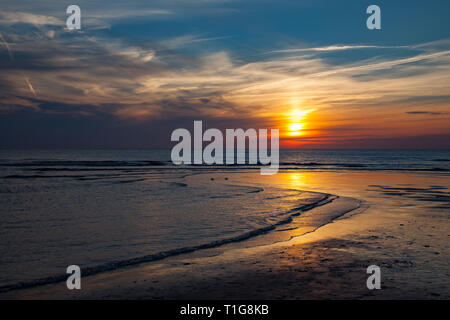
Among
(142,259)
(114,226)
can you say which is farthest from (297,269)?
(114,226)

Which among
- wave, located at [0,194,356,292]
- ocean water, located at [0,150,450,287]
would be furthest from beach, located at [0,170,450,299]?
ocean water, located at [0,150,450,287]

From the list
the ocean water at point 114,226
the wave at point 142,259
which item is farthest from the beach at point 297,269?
→ the ocean water at point 114,226

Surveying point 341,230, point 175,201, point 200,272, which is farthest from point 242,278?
point 175,201

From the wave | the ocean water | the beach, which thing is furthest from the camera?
the ocean water

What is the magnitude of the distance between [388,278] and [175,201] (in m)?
13.3

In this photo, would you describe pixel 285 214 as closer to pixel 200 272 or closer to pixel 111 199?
pixel 200 272

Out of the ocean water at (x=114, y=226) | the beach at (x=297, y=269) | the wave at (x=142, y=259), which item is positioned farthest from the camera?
the ocean water at (x=114, y=226)

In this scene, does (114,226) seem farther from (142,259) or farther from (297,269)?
(297,269)

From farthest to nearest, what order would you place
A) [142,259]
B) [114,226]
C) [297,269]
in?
[114,226]
[142,259]
[297,269]

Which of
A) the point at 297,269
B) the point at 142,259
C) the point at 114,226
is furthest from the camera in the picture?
the point at 114,226

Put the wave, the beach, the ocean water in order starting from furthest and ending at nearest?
1. the ocean water
2. the wave
3. the beach

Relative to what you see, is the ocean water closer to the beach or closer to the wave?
the wave

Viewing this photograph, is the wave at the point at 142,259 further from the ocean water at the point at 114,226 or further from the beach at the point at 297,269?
the beach at the point at 297,269

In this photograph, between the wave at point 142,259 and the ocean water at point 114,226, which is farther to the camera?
the ocean water at point 114,226
